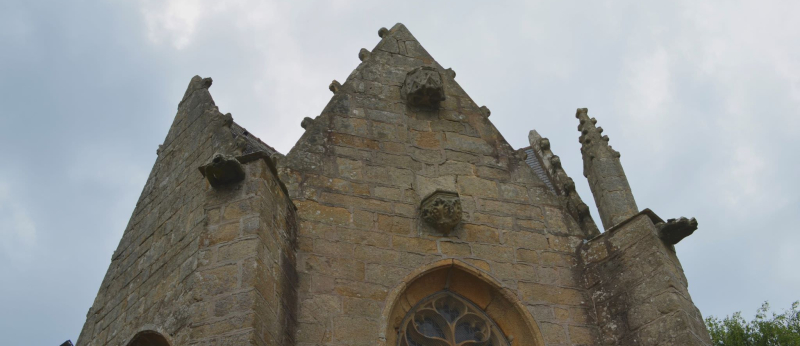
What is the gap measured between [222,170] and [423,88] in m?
3.09

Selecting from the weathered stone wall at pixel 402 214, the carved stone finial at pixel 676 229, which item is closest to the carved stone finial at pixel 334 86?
the weathered stone wall at pixel 402 214

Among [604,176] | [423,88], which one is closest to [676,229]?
[604,176]

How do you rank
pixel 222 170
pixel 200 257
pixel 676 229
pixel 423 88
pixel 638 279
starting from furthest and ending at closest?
pixel 423 88
pixel 676 229
pixel 638 279
pixel 222 170
pixel 200 257

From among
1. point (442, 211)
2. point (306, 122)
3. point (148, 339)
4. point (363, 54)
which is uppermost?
point (363, 54)

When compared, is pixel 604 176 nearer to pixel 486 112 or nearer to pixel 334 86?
pixel 486 112

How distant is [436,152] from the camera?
29.3 feet

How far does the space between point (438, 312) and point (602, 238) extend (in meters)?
1.87

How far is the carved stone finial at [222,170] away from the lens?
686 cm

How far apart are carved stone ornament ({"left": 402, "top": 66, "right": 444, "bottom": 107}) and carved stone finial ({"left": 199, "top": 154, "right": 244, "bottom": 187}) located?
9.55ft

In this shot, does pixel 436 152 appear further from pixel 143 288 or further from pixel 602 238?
pixel 143 288

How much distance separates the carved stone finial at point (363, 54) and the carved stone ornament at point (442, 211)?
108 inches

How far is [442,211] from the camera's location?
7.90m

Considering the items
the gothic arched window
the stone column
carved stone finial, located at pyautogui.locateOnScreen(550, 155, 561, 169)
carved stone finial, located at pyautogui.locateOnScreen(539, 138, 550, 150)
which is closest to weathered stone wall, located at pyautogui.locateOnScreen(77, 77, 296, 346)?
the gothic arched window

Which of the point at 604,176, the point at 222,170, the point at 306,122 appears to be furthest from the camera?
the point at 604,176
